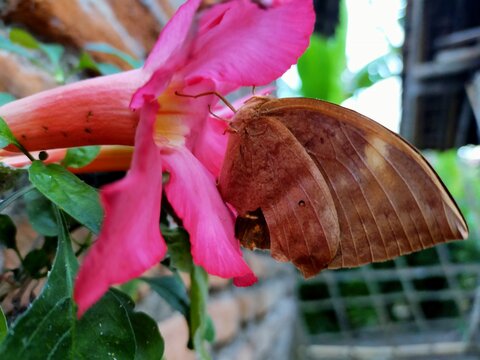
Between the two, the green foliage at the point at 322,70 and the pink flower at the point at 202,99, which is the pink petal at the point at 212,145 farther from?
the green foliage at the point at 322,70

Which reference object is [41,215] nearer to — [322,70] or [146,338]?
[146,338]

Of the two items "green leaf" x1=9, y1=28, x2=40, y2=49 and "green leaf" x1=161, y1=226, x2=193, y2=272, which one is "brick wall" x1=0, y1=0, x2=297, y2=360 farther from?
"green leaf" x1=161, y1=226, x2=193, y2=272

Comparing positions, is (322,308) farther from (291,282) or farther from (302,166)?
(302,166)

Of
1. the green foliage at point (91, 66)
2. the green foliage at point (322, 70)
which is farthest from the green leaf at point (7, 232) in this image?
the green foliage at point (322, 70)

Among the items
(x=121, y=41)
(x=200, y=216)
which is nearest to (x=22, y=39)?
(x=121, y=41)

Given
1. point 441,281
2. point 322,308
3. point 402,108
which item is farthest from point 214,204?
point 441,281

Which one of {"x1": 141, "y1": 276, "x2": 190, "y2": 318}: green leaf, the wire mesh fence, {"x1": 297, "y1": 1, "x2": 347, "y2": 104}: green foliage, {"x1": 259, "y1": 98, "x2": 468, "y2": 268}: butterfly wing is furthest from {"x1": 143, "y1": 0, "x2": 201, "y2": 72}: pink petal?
the wire mesh fence
